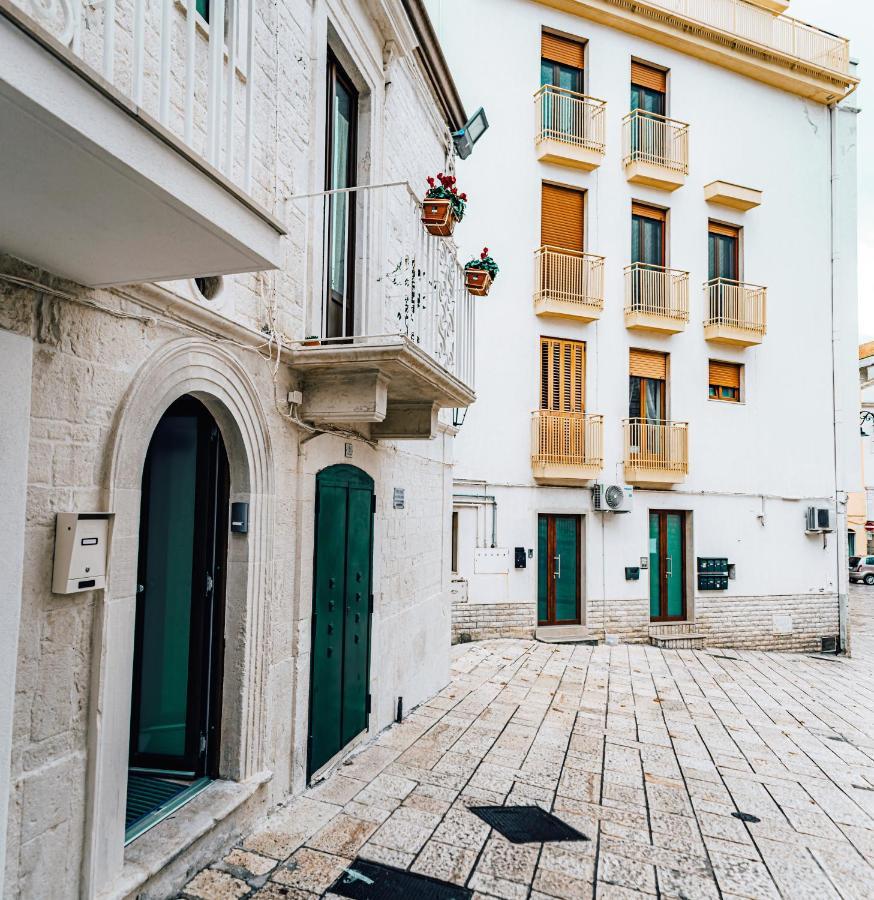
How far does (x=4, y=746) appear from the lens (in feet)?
8.27

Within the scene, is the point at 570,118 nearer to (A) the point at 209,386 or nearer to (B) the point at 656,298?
(B) the point at 656,298

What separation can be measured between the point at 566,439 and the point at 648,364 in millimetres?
2884

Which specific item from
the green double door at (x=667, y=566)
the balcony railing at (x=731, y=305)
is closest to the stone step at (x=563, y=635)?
the green double door at (x=667, y=566)

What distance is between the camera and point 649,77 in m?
14.8

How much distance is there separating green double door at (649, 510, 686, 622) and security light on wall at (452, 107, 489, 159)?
8.60 metres

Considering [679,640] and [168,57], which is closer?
[168,57]

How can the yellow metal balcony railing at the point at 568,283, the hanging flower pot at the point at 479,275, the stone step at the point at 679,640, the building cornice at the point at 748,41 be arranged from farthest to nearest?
the building cornice at the point at 748,41 → the stone step at the point at 679,640 → the yellow metal balcony railing at the point at 568,283 → the hanging flower pot at the point at 479,275

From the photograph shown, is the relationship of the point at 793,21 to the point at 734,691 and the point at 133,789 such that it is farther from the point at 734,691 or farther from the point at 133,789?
the point at 133,789

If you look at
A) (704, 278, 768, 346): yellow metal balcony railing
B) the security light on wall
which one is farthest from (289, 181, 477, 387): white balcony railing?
(704, 278, 768, 346): yellow metal balcony railing

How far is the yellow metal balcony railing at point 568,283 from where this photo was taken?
1330cm

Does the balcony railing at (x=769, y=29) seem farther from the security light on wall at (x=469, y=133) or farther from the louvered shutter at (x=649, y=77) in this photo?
the security light on wall at (x=469, y=133)

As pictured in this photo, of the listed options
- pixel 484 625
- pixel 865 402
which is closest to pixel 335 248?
pixel 484 625

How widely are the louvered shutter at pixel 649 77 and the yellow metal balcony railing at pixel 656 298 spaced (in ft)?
13.8

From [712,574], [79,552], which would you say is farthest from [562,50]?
[79,552]
